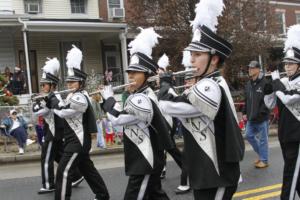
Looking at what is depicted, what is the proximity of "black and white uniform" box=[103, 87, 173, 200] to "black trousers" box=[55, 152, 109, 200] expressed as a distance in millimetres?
1419

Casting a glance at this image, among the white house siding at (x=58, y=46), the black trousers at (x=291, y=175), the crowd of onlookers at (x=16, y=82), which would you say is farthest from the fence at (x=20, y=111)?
the black trousers at (x=291, y=175)

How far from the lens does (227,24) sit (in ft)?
63.3

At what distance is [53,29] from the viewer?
20734 mm

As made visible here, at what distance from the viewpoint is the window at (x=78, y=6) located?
23359 millimetres

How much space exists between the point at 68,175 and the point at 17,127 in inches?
255

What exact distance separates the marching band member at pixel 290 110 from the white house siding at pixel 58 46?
17189mm

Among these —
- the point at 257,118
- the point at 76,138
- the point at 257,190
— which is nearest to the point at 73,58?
the point at 76,138

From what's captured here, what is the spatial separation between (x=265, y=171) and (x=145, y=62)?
455 centimetres

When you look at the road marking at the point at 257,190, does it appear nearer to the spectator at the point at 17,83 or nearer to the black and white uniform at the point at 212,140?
the black and white uniform at the point at 212,140

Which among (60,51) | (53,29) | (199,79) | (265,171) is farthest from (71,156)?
(60,51)

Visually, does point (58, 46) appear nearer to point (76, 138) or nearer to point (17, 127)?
point (17, 127)

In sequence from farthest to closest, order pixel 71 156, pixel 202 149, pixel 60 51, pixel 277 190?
pixel 60 51, pixel 277 190, pixel 71 156, pixel 202 149

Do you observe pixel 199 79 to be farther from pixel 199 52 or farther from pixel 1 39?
pixel 1 39

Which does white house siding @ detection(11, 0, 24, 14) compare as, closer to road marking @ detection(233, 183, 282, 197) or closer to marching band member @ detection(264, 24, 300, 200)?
road marking @ detection(233, 183, 282, 197)
